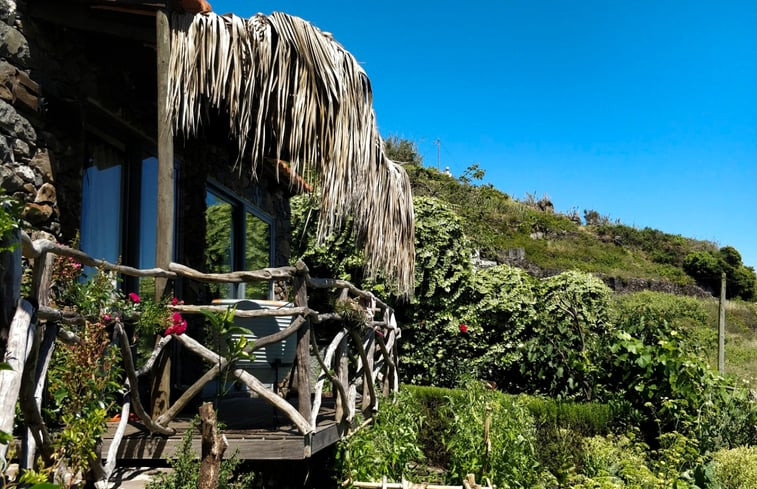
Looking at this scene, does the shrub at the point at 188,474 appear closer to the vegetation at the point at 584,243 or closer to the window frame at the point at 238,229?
the window frame at the point at 238,229

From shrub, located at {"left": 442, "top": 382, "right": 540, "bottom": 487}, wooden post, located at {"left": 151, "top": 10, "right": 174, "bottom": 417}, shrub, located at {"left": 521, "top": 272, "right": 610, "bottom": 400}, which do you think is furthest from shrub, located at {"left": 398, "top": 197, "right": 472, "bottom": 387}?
wooden post, located at {"left": 151, "top": 10, "right": 174, "bottom": 417}

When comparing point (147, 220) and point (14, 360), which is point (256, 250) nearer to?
point (147, 220)

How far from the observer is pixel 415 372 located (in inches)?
364

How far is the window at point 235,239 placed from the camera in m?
7.05

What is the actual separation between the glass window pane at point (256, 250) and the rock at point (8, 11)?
4.24 meters

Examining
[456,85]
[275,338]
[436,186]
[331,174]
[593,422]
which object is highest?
[456,85]

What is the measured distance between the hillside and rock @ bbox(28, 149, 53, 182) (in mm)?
14309

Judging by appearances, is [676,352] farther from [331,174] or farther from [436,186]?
[436,186]

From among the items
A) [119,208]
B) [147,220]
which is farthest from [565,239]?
[119,208]

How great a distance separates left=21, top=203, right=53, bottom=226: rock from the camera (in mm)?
4031

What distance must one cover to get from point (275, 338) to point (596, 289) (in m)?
6.70

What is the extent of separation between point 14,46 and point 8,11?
0.21 meters

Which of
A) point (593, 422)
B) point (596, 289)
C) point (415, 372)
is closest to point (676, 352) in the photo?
point (593, 422)

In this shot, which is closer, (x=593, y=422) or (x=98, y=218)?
(x=98, y=218)
